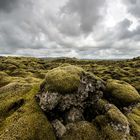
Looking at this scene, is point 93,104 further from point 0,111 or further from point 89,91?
point 0,111

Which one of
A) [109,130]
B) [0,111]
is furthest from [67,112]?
[0,111]

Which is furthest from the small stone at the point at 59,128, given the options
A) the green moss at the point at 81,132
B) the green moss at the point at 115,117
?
the green moss at the point at 115,117

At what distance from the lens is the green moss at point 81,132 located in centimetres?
1700

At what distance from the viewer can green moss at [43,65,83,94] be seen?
18.2 metres

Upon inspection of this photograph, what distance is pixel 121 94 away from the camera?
21.4m

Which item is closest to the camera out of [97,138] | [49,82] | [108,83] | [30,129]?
[30,129]

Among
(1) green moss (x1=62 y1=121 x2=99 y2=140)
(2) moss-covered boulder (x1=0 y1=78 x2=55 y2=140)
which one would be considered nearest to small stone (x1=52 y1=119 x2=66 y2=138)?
(1) green moss (x1=62 y1=121 x2=99 y2=140)

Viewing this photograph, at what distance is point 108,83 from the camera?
912 inches

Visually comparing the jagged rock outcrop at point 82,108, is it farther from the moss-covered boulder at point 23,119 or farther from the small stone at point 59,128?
the moss-covered boulder at point 23,119

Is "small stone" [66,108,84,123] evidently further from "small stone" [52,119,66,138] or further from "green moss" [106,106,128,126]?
"green moss" [106,106,128,126]

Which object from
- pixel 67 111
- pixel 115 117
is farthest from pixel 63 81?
pixel 115 117

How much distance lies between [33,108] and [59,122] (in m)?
2.72

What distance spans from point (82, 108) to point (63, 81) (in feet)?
10.6

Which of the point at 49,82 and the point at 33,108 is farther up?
the point at 49,82
